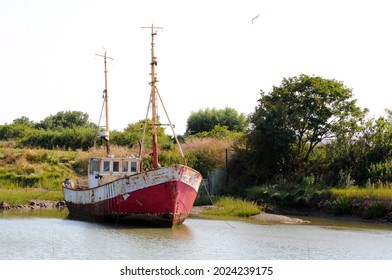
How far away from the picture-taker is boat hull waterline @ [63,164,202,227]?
26734mm

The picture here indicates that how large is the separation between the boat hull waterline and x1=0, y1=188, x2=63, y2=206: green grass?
30.7 ft

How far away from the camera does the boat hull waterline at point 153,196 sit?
26.7m

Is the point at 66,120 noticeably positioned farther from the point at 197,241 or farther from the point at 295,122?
the point at 197,241

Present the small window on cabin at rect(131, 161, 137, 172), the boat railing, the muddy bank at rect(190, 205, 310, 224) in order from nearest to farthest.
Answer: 1. the muddy bank at rect(190, 205, 310, 224)
2. the small window on cabin at rect(131, 161, 137, 172)
3. the boat railing

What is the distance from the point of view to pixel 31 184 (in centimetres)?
4247

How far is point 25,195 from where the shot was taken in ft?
125

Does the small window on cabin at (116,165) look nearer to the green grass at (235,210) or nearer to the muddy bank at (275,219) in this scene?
Answer: the muddy bank at (275,219)

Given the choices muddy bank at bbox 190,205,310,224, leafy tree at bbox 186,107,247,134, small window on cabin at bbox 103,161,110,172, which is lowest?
muddy bank at bbox 190,205,310,224

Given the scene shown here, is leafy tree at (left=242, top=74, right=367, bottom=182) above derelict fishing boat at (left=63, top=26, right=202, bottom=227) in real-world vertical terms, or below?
above

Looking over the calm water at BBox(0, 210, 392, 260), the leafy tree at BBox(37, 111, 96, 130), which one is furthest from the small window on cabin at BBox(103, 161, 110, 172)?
the leafy tree at BBox(37, 111, 96, 130)

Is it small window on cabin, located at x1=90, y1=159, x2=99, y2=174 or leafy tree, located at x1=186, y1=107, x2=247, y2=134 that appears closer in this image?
small window on cabin, located at x1=90, y1=159, x2=99, y2=174

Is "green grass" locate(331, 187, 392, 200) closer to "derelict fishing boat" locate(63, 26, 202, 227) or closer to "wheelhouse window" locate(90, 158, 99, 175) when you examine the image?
"derelict fishing boat" locate(63, 26, 202, 227)

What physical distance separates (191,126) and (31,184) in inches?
1309

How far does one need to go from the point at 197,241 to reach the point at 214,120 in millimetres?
49219
